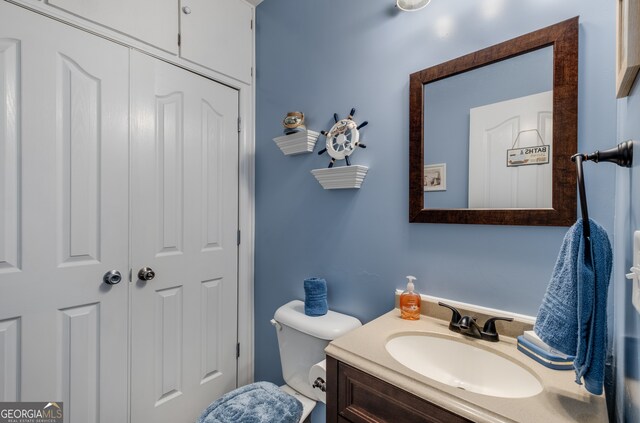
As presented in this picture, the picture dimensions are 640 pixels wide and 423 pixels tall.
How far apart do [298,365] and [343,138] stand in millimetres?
1033

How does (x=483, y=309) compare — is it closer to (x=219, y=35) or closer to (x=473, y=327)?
(x=473, y=327)

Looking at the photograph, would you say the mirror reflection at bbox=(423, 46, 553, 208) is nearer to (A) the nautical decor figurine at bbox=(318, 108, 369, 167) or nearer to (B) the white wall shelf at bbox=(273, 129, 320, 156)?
(A) the nautical decor figurine at bbox=(318, 108, 369, 167)

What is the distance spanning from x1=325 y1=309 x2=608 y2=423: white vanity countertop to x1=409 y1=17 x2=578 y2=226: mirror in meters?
0.40

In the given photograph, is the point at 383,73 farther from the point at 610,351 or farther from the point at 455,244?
the point at 610,351

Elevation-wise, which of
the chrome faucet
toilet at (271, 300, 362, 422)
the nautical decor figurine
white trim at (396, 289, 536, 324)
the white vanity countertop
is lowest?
toilet at (271, 300, 362, 422)

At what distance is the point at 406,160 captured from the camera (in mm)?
1198

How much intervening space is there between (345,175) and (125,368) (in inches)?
51.9

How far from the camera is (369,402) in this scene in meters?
0.81

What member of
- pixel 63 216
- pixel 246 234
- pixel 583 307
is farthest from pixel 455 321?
pixel 63 216

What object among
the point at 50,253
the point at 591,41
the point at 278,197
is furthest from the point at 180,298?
the point at 591,41

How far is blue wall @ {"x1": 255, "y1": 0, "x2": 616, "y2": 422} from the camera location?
2.91 feet

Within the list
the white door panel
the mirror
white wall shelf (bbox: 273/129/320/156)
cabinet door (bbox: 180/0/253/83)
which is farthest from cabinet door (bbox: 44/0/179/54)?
the white door panel

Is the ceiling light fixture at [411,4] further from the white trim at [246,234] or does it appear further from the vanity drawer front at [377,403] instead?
the vanity drawer front at [377,403]

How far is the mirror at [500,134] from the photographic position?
0.87 metres
